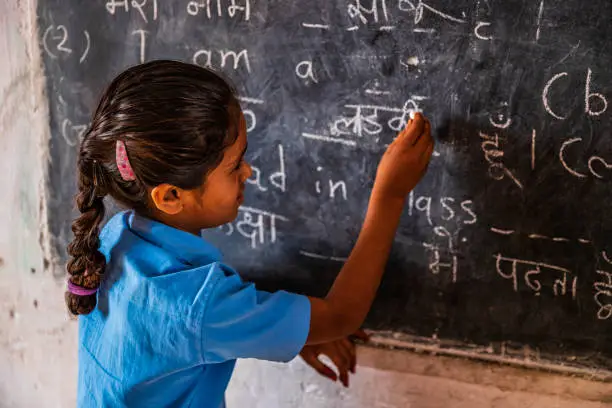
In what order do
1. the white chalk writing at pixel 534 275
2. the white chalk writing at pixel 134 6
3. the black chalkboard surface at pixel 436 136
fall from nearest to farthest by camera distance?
1. the black chalkboard surface at pixel 436 136
2. the white chalk writing at pixel 534 275
3. the white chalk writing at pixel 134 6

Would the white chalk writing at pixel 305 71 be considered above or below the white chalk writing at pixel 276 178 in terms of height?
above

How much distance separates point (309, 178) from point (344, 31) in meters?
0.30

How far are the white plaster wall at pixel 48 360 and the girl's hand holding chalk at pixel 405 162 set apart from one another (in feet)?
1.41

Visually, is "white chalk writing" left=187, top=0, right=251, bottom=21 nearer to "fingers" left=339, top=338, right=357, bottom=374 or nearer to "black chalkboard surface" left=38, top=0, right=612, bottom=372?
"black chalkboard surface" left=38, top=0, right=612, bottom=372

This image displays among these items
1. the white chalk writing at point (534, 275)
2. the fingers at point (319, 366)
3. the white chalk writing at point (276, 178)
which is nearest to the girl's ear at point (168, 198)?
the white chalk writing at point (276, 178)

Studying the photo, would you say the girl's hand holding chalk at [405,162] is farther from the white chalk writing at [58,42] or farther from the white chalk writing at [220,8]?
the white chalk writing at [58,42]

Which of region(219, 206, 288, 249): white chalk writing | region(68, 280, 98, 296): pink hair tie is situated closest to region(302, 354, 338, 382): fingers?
region(219, 206, 288, 249): white chalk writing

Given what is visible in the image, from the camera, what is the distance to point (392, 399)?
58.9 inches

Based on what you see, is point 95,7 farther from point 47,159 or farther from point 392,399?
point 392,399

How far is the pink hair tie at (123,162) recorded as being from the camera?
0.97m

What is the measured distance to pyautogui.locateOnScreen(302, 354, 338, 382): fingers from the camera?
1379mm

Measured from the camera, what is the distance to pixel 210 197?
41.1 inches

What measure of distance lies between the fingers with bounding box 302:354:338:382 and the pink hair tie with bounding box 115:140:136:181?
590 mm

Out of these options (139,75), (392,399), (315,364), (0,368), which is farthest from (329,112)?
(0,368)
